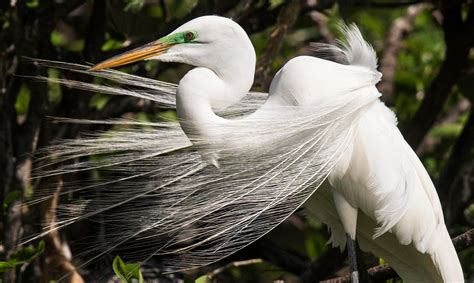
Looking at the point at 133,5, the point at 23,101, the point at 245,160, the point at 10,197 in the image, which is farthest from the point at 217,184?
the point at 23,101

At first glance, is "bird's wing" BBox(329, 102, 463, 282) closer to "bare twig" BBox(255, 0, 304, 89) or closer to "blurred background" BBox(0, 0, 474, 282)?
"blurred background" BBox(0, 0, 474, 282)

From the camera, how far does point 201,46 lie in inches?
143

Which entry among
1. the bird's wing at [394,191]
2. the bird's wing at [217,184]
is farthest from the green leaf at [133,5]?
the bird's wing at [394,191]

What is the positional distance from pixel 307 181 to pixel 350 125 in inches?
10.3

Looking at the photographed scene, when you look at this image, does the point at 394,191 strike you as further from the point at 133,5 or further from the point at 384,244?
the point at 133,5

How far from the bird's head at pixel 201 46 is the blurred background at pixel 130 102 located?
0.58 meters

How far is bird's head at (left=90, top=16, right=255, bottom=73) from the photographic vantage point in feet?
11.9

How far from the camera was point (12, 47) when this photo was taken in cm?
462

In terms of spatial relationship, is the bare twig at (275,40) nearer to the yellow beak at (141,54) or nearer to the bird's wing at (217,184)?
the bird's wing at (217,184)

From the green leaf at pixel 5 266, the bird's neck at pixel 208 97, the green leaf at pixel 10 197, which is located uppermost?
the bird's neck at pixel 208 97

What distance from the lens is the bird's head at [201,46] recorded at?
3617 mm

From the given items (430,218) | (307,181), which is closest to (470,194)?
(430,218)

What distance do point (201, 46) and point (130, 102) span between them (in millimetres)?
1098

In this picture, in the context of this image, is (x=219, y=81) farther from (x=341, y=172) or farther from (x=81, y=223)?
(x=81, y=223)
